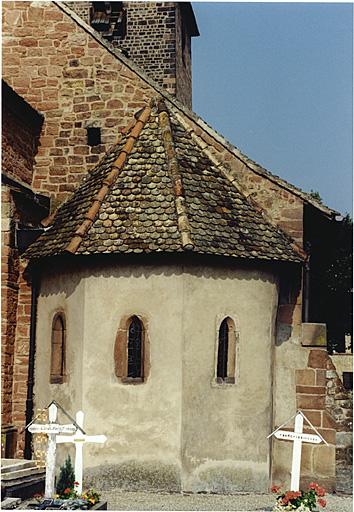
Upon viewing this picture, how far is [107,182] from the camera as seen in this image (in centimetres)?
1502

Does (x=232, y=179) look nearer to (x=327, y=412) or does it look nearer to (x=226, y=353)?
(x=226, y=353)

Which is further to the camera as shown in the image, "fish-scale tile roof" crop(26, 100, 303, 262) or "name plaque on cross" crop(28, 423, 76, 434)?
"fish-scale tile roof" crop(26, 100, 303, 262)

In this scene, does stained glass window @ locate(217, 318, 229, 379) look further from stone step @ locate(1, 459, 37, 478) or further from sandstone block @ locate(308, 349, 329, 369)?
stone step @ locate(1, 459, 37, 478)

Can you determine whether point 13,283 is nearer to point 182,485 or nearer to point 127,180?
point 127,180

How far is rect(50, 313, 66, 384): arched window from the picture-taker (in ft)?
49.2

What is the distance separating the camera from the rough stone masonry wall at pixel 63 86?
1719 centimetres

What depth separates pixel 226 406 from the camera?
1431 centimetres

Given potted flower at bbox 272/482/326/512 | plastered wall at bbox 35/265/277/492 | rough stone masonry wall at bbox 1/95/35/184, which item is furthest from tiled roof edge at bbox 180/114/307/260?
potted flower at bbox 272/482/326/512

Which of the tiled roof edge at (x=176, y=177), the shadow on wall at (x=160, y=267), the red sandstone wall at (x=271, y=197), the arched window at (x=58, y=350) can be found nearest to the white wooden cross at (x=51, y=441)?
the arched window at (x=58, y=350)

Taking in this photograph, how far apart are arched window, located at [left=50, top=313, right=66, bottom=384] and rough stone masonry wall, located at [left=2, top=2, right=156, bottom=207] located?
2.94 m

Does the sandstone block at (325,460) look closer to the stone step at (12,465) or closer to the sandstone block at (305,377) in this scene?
the sandstone block at (305,377)

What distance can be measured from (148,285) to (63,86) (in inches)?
219

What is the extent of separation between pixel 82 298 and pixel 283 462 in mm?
4689

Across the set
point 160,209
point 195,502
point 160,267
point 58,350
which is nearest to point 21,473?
point 195,502
